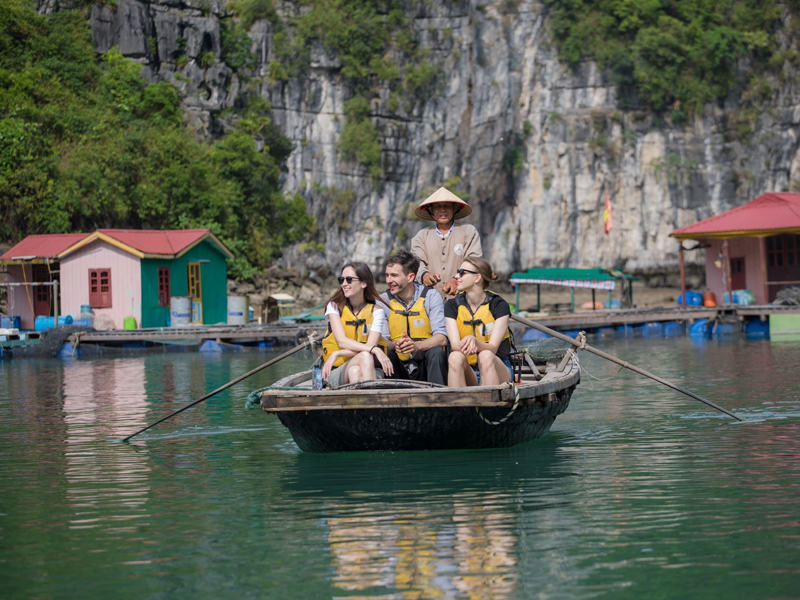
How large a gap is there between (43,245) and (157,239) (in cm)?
359

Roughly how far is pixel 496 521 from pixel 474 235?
3444 millimetres

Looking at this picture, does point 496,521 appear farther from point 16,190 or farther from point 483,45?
point 483,45

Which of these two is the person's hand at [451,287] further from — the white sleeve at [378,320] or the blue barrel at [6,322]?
the blue barrel at [6,322]

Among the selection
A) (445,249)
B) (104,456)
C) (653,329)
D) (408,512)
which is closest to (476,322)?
(445,249)

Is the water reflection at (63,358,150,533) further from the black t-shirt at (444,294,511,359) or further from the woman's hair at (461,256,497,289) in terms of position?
the woman's hair at (461,256,497,289)

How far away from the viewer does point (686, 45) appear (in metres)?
48.1

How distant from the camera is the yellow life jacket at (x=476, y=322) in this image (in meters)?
7.70

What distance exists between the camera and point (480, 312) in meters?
7.77

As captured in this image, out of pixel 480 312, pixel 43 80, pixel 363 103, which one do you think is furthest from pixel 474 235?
pixel 363 103

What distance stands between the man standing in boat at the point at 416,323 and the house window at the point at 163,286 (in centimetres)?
2146

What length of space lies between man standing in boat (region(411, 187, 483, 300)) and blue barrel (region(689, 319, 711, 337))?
1986 cm

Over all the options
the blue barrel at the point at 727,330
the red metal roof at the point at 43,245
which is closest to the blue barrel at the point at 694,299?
the blue barrel at the point at 727,330

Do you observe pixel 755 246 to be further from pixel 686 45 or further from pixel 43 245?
pixel 43 245

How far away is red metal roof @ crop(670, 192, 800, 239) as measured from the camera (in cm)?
2858
